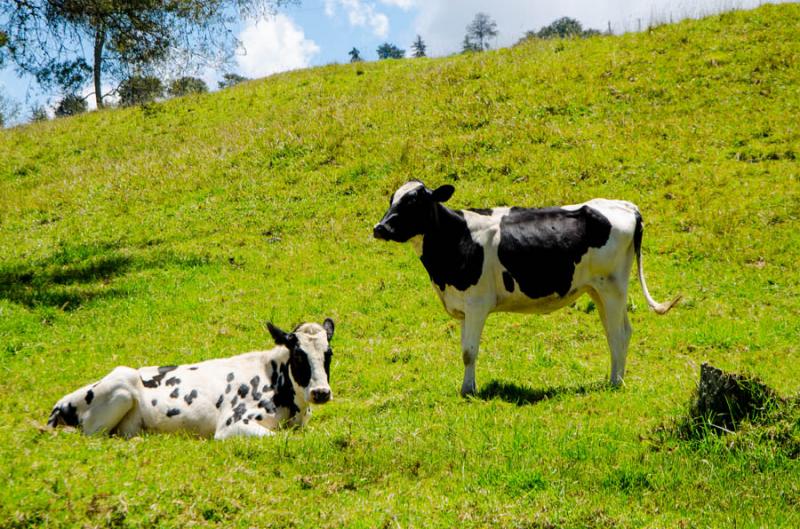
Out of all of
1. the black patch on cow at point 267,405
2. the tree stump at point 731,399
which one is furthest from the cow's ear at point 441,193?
the tree stump at point 731,399

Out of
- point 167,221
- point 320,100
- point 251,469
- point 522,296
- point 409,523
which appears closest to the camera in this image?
point 409,523

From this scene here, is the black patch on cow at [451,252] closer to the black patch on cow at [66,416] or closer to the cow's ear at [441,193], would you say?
the cow's ear at [441,193]

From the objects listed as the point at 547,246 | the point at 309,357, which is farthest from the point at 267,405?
the point at 547,246

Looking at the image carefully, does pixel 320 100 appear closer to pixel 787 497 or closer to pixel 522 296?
pixel 522 296

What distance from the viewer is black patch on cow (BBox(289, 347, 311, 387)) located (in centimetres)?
988

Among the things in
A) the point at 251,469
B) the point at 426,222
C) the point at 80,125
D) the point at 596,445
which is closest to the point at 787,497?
the point at 596,445

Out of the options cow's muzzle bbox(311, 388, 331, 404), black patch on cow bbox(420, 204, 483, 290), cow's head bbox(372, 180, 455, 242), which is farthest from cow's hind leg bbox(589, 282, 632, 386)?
cow's muzzle bbox(311, 388, 331, 404)

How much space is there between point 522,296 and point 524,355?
220cm

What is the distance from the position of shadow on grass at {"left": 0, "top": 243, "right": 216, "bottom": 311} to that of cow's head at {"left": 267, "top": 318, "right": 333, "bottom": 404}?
29.9ft

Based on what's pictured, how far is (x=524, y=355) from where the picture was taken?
13680 mm

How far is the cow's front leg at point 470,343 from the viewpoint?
1125 centimetres

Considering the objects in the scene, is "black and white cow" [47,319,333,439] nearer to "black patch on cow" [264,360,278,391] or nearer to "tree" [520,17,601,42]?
"black patch on cow" [264,360,278,391]

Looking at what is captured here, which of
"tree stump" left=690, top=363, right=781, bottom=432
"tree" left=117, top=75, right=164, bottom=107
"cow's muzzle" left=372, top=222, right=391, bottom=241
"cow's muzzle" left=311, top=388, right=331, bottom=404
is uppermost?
"tree" left=117, top=75, right=164, bottom=107

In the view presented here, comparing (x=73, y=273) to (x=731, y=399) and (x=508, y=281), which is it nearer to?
(x=508, y=281)
